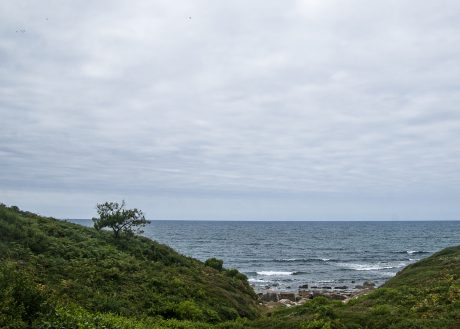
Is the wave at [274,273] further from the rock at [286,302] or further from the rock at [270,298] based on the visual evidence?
the rock at [286,302]

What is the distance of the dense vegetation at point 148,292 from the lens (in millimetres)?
18688

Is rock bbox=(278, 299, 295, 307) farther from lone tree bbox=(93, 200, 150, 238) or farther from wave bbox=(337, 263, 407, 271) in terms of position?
wave bbox=(337, 263, 407, 271)

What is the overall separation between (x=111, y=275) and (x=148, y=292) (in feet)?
8.07

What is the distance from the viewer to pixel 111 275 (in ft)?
81.7

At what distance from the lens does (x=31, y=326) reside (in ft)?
37.2

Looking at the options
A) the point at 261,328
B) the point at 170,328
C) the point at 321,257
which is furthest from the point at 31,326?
the point at 321,257

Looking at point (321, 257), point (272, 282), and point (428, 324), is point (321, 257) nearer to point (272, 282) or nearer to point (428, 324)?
point (272, 282)

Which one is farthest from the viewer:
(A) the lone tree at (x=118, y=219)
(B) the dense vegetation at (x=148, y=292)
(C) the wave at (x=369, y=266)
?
(C) the wave at (x=369, y=266)

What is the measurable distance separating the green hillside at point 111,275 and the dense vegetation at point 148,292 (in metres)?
0.06

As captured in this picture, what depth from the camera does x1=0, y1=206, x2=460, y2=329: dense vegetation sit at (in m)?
18.7

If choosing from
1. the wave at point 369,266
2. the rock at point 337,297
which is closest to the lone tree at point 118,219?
the rock at point 337,297

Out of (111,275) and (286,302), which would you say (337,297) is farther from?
(111,275)

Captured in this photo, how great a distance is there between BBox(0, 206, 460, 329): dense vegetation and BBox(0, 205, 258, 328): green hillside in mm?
56

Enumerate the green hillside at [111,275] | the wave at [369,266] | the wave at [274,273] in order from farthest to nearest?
1. the wave at [369,266]
2. the wave at [274,273]
3. the green hillside at [111,275]
